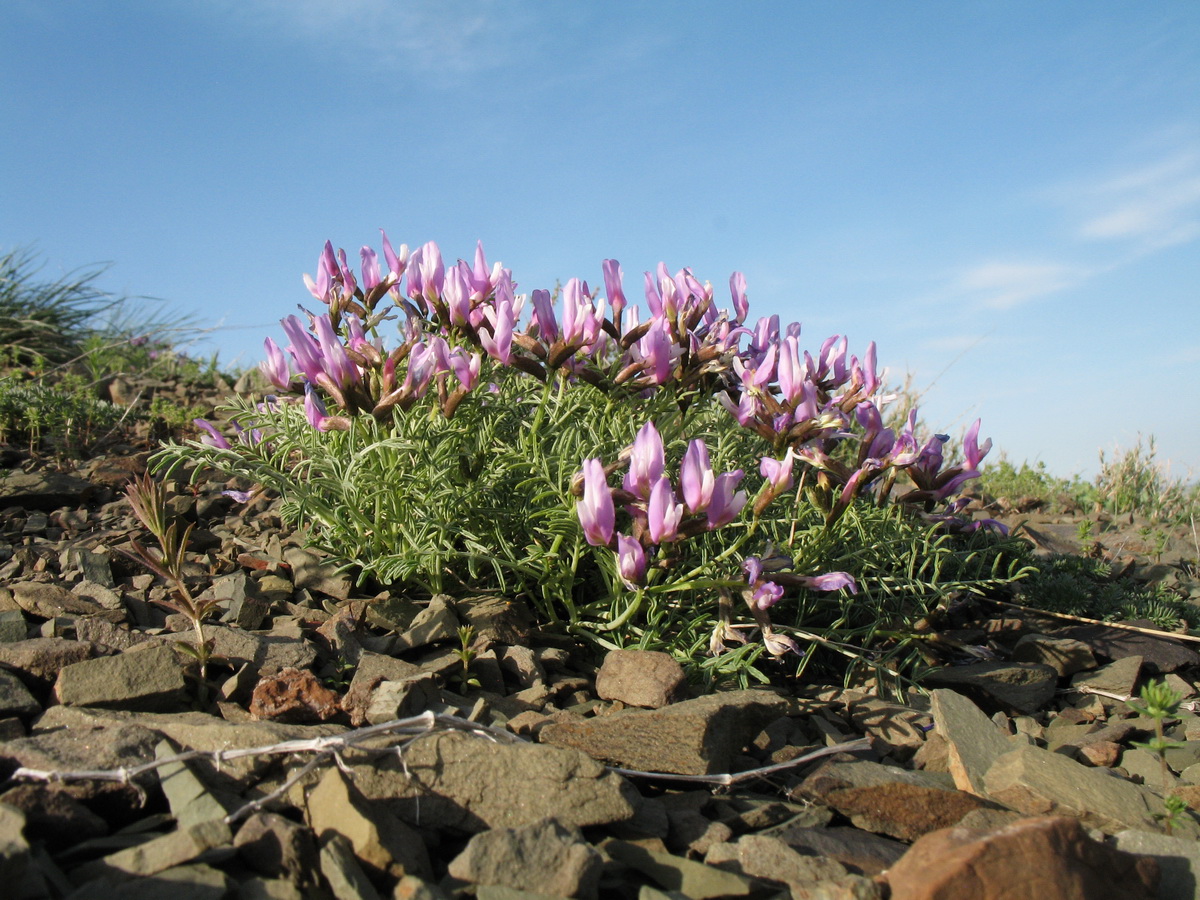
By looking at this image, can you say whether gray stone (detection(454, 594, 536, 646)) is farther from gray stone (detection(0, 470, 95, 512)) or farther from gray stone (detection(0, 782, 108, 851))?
gray stone (detection(0, 470, 95, 512))

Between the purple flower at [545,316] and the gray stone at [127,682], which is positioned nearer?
the gray stone at [127,682]

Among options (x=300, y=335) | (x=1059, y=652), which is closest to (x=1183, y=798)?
(x=1059, y=652)

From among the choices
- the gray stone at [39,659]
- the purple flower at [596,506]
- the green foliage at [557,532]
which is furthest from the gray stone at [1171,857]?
Answer: the gray stone at [39,659]

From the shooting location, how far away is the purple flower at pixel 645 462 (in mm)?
2418

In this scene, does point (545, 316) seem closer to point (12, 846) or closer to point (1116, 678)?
point (12, 846)

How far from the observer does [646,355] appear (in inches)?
120

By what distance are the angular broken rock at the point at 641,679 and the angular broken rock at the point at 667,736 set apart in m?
0.15

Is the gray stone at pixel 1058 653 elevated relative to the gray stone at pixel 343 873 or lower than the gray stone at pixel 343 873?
elevated

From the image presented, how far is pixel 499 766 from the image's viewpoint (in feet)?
6.49

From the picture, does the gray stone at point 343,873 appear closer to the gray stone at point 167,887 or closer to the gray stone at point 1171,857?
the gray stone at point 167,887

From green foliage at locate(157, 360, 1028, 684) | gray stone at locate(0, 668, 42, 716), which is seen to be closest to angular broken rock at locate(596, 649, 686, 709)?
green foliage at locate(157, 360, 1028, 684)

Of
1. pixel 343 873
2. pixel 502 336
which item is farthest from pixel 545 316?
pixel 343 873

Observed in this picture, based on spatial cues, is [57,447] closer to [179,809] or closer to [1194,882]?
[179,809]

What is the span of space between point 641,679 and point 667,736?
368 mm
